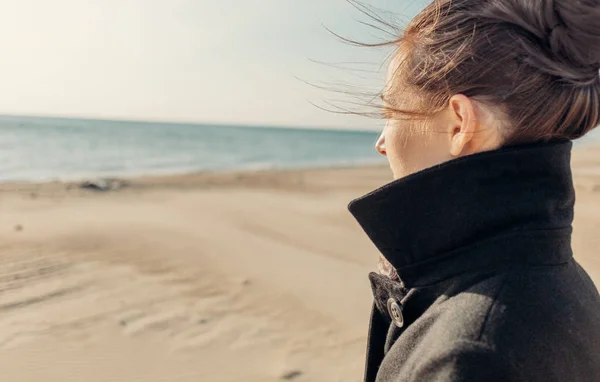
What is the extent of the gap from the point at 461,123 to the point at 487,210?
7.2 inches

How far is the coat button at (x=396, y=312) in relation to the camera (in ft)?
3.83

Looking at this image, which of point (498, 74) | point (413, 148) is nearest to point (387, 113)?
point (413, 148)

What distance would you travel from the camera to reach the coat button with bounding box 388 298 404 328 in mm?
1168

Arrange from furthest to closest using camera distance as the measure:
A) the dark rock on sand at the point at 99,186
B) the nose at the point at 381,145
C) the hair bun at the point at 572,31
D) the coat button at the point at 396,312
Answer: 1. the dark rock on sand at the point at 99,186
2. the nose at the point at 381,145
3. the coat button at the point at 396,312
4. the hair bun at the point at 572,31

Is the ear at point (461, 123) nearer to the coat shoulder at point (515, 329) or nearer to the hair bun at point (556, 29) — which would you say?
the hair bun at point (556, 29)

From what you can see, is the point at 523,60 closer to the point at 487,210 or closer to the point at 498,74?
the point at 498,74

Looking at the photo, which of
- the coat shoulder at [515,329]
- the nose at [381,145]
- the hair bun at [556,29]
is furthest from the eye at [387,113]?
the coat shoulder at [515,329]

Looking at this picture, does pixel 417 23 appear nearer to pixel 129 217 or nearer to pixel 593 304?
pixel 593 304

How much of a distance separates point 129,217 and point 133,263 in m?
2.13

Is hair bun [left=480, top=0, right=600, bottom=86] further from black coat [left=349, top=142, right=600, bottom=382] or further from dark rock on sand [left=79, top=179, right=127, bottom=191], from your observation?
dark rock on sand [left=79, top=179, right=127, bottom=191]

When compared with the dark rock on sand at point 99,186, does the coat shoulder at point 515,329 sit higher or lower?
higher

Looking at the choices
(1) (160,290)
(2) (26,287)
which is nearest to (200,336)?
(1) (160,290)

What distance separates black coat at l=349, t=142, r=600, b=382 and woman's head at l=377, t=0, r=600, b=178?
0.19ft

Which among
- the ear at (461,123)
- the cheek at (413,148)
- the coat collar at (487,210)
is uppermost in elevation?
the ear at (461,123)
